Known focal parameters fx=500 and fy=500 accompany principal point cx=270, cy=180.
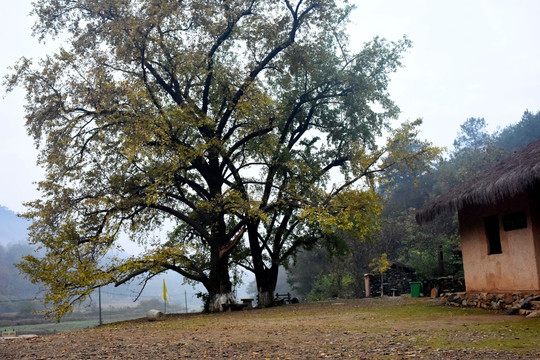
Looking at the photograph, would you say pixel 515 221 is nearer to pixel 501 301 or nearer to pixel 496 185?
pixel 496 185

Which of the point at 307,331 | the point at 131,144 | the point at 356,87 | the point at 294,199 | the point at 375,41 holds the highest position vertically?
the point at 375,41

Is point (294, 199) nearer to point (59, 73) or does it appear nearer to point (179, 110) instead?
point (179, 110)

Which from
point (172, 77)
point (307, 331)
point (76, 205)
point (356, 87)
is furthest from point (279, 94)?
point (307, 331)

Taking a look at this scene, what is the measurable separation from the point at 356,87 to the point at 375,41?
214 centimetres

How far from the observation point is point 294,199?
60.8ft

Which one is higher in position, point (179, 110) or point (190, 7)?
point (190, 7)

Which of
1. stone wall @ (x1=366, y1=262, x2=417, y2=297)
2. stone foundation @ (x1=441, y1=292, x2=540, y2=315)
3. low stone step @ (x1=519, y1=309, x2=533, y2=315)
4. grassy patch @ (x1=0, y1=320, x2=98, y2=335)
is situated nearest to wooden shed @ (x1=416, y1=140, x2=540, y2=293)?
stone foundation @ (x1=441, y1=292, x2=540, y2=315)

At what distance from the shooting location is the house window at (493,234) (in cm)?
1253

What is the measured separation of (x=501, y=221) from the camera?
1187cm

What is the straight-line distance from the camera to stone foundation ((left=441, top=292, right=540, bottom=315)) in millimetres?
10406

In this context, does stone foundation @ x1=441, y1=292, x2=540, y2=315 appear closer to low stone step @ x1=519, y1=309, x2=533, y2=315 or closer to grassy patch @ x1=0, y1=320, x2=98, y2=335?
low stone step @ x1=519, y1=309, x2=533, y2=315

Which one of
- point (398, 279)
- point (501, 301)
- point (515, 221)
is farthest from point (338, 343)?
point (398, 279)

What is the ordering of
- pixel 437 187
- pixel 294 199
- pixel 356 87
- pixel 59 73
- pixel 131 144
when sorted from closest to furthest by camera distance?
1. pixel 131 144
2. pixel 59 73
3. pixel 294 199
4. pixel 356 87
5. pixel 437 187

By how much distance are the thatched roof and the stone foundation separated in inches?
84.6
